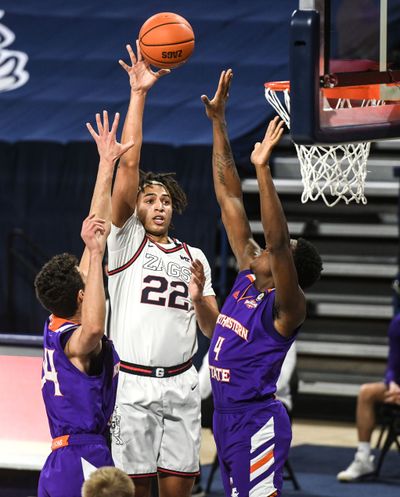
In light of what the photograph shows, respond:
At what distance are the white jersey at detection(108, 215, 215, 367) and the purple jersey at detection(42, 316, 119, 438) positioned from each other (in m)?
0.99

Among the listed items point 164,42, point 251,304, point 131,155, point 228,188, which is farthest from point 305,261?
point 164,42

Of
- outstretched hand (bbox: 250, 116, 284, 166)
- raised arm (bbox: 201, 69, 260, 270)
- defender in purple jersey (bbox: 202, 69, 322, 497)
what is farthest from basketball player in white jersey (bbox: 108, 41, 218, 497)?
outstretched hand (bbox: 250, 116, 284, 166)

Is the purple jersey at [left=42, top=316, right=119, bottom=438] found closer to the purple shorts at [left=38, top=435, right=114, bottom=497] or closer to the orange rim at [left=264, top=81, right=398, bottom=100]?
the purple shorts at [left=38, top=435, right=114, bottom=497]

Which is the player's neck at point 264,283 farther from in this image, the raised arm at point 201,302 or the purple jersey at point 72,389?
the purple jersey at point 72,389

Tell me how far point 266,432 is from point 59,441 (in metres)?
1.13

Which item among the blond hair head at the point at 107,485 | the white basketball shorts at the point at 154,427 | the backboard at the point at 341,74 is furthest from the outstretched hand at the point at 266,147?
the blond hair head at the point at 107,485

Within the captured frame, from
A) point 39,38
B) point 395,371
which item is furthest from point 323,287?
point 39,38

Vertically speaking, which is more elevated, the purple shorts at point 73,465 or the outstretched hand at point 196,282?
the outstretched hand at point 196,282

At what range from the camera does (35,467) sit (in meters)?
7.66

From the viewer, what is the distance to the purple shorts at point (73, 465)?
545 centimetres

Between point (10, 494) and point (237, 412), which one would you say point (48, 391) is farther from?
point (10, 494)

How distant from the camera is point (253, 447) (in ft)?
19.9

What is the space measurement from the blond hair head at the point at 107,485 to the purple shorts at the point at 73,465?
0.80 meters

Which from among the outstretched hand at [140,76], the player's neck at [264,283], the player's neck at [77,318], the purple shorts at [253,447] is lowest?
the purple shorts at [253,447]
